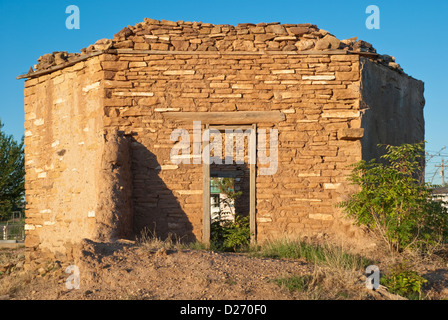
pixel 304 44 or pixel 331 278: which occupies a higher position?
pixel 304 44

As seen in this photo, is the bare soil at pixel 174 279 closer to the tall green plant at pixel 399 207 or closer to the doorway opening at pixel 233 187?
the tall green plant at pixel 399 207

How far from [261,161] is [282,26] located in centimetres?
250

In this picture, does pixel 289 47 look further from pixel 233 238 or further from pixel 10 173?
pixel 10 173

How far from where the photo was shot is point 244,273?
5.95 m

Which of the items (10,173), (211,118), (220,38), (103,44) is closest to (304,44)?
(220,38)

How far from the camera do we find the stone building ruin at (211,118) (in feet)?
27.8

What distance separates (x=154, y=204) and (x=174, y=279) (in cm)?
295

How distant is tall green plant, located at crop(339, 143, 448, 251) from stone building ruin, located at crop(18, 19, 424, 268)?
59cm

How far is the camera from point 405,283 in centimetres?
579

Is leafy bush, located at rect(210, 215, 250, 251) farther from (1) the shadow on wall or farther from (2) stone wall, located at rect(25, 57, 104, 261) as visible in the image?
(2) stone wall, located at rect(25, 57, 104, 261)

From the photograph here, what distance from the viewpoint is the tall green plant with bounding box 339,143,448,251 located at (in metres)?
7.43

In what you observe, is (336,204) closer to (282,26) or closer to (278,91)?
(278,91)

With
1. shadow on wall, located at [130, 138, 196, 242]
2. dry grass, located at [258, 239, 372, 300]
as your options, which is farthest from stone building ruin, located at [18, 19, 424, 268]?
dry grass, located at [258, 239, 372, 300]
